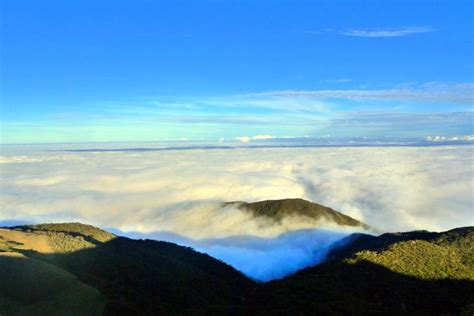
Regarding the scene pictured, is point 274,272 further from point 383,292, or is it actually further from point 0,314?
point 0,314

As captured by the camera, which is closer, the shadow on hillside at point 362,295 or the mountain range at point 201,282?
the mountain range at point 201,282

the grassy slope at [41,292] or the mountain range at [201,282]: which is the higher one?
the grassy slope at [41,292]

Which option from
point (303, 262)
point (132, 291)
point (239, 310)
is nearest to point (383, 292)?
point (239, 310)

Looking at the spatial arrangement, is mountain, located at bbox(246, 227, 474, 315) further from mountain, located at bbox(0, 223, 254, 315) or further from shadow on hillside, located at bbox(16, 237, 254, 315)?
mountain, located at bbox(0, 223, 254, 315)

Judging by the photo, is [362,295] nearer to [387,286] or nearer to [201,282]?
[387,286]

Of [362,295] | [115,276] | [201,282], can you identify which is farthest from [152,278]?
[362,295]

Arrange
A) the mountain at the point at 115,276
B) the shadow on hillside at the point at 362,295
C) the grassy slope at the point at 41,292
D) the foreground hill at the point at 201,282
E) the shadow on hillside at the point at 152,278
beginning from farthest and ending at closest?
the shadow on hillside at the point at 152,278 < the shadow on hillside at the point at 362,295 < the foreground hill at the point at 201,282 < the mountain at the point at 115,276 < the grassy slope at the point at 41,292

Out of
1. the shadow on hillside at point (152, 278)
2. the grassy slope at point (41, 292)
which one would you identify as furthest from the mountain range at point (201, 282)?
the shadow on hillside at point (152, 278)

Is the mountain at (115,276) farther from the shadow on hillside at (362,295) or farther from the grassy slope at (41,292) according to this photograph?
the shadow on hillside at (362,295)
